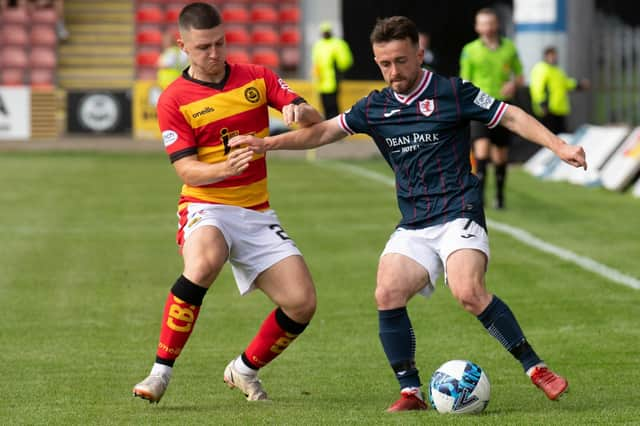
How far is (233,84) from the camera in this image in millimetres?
6523

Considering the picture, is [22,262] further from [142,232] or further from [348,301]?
[348,301]

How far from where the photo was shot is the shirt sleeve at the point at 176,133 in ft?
21.0

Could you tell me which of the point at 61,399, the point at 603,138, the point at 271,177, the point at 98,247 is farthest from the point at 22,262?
the point at 603,138

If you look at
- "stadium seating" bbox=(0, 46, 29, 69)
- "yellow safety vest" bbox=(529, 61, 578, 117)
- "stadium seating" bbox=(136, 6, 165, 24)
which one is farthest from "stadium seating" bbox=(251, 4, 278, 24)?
"yellow safety vest" bbox=(529, 61, 578, 117)

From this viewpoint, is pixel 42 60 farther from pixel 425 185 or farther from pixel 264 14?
pixel 425 185

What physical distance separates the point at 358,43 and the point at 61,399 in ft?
91.9

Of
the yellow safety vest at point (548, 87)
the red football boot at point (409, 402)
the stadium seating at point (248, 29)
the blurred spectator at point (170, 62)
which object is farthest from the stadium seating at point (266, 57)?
the red football boot at point (409, 402)

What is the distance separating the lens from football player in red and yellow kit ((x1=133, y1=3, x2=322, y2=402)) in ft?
20.6

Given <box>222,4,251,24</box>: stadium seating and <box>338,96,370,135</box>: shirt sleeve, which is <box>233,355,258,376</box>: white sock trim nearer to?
<box>338,96,370,135</box>: shirt sleeve

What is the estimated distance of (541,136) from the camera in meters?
6.11

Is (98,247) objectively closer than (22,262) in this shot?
No

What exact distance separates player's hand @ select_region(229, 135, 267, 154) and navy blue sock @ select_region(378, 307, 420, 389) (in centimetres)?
93

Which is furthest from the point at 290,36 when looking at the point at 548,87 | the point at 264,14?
the point at 548,87

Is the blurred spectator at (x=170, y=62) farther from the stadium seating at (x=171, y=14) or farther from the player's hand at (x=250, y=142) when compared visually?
the player's hand at (x=250, y=142)
